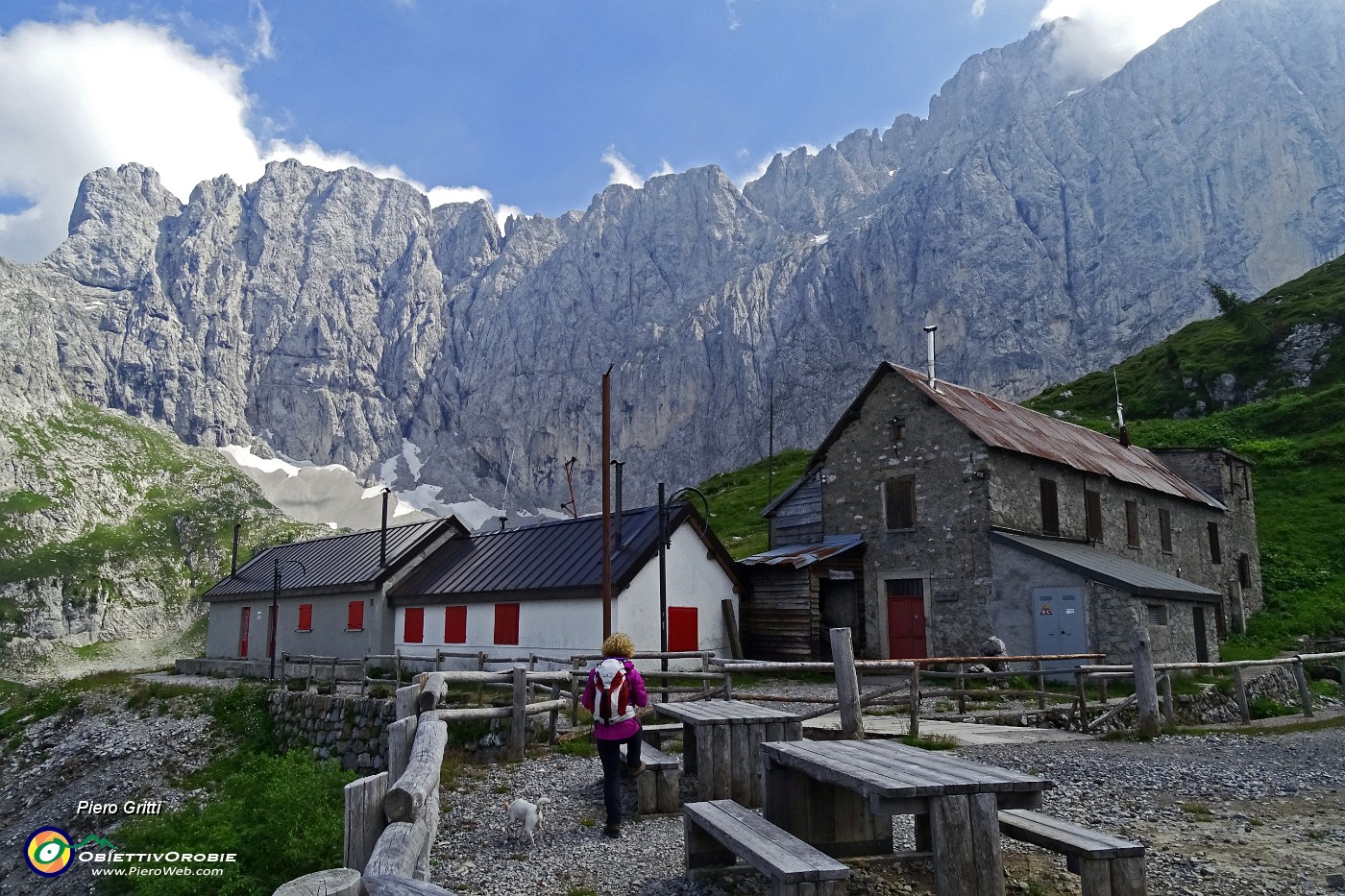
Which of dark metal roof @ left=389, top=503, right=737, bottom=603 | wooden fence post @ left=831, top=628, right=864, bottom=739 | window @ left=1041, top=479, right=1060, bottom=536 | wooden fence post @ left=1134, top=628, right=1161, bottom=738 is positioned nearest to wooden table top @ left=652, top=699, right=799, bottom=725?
wooden fence post @ left=831, top=628, right=864, bottom=739

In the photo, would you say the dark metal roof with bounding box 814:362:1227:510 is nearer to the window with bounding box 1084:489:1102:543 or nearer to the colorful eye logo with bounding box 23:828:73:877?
the window with bounding box 1084:489:1102:543

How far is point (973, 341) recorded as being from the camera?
13300cm

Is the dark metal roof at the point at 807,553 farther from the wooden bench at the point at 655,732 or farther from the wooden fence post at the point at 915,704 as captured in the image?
the wooden bench at the point at 655,732

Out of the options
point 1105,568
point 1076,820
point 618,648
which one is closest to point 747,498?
point 1105,568

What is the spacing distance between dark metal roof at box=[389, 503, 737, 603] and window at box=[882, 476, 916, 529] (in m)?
5.55

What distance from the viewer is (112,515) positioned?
113562 millimetres

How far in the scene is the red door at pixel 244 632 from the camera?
41625 millimetres

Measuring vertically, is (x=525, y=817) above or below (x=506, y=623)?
below

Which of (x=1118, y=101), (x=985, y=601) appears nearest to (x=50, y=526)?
(x=985, y=601)

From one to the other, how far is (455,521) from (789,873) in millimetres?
33094

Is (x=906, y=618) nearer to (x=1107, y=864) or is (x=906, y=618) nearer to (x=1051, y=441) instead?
Answer: (x=1051, y=441)

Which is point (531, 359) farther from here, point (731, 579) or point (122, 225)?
point (731, 579)

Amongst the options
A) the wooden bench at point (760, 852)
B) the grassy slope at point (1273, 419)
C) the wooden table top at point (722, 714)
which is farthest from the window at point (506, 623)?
the grassy slope at point (1273, 419)

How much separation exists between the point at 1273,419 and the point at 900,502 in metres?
41.2
